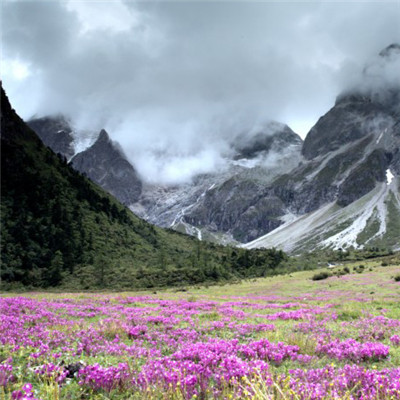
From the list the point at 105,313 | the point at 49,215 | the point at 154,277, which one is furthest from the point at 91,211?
the point at 105,313

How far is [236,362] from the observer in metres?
6.39

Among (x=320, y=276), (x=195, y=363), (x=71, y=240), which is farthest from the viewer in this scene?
(x=71, y=240)

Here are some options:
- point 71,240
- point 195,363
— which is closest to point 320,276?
point 195,363

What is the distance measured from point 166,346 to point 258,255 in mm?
103363

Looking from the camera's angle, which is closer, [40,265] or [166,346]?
[166,346]

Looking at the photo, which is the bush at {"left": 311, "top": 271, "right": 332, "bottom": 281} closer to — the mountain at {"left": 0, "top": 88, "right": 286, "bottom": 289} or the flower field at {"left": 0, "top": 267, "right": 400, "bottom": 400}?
the mountain at {"left": 0, "top": 88, "right": 286, "bottom": 289}

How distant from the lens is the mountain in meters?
72.2

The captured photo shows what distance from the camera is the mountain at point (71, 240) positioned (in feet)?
237

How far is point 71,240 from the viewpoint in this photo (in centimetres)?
8944

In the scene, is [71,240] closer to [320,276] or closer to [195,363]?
[320,276]

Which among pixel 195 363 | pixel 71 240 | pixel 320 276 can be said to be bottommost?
pixel 320 276

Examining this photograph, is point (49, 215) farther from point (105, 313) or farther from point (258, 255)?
point (105, 313)

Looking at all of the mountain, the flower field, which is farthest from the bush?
the flower field

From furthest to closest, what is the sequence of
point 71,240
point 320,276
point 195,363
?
1. point 71,240
2. point 320,276
3. point 195,363
